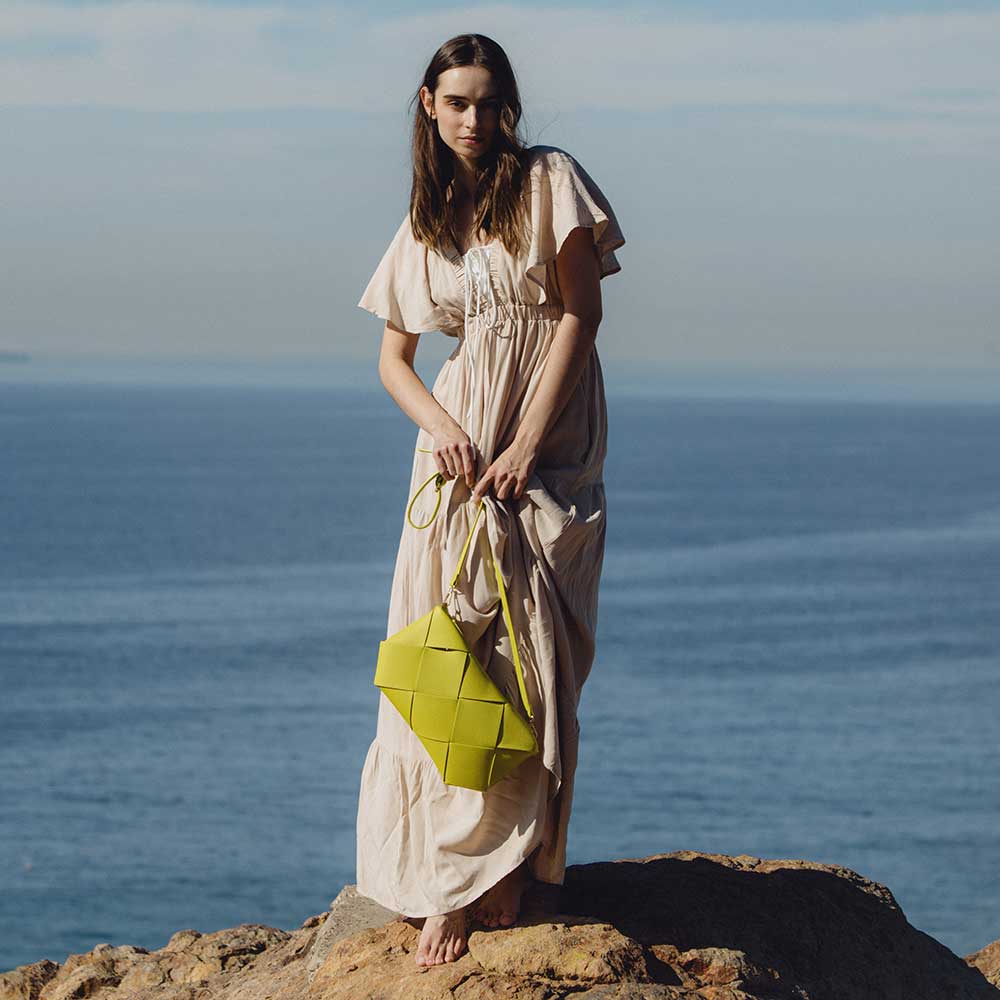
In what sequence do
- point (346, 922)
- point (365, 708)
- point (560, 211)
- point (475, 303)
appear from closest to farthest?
point (560, 211)
point (475, 303)
point (346, 922)
point (365, 708)

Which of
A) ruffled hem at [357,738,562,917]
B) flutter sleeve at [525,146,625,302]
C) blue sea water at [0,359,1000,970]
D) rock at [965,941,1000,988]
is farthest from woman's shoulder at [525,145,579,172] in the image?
blue sea water at [0,359,1000,970]

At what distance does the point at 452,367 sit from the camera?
5309 mm

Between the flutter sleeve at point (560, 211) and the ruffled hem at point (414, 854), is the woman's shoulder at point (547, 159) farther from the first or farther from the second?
the ruffled hem at point (414, 854)

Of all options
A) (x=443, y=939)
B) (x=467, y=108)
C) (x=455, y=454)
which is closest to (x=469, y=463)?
(x=455, y=454)

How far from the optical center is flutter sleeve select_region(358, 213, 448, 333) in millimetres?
5246

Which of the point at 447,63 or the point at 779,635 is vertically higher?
the point at 447,63

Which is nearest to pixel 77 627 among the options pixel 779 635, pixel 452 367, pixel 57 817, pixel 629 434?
pixel 57 817

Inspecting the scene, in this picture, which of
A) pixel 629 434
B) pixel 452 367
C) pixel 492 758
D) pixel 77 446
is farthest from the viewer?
pixel 629 434

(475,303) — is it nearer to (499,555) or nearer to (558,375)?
(558,375)

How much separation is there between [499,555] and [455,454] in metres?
0.34

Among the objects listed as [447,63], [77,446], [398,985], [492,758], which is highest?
[447,63]

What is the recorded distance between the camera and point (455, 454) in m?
5.05

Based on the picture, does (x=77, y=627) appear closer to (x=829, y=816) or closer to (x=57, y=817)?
(x=57, y=817)

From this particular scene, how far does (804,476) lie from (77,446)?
239ft
